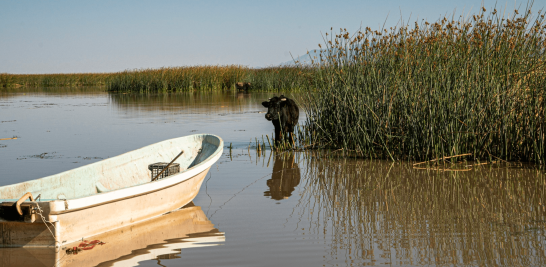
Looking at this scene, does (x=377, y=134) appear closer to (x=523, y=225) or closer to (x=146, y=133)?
(x=523, y=225)

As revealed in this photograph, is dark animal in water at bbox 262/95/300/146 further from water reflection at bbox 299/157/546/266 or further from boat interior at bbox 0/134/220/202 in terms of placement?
boat interior at bbox 0/134/220/202

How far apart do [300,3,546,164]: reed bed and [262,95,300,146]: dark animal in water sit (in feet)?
3.52

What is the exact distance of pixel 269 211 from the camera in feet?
15.5

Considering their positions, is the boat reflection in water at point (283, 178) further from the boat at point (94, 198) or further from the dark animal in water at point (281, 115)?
the boat at point (94, 198)

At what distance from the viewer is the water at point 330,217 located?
3.47m

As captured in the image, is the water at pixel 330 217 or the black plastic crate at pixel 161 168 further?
the black plastic crate at pixel 161 168

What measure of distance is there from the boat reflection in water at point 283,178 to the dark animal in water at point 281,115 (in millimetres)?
528

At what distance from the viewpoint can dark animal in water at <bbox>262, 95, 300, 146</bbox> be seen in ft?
26.0

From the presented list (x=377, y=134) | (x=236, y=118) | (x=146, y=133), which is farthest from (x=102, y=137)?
(x=377, y=134)

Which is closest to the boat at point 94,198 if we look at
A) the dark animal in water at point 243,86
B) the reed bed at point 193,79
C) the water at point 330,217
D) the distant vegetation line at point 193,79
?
the water at point 330,217

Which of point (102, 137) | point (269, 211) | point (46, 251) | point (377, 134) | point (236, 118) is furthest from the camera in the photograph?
point (236, 118)

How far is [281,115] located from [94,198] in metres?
4.69

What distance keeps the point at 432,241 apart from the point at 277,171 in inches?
129

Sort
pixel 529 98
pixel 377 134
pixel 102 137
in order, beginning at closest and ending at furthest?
pixel 529 98 → pixel 377 134 → pixel 102 137
